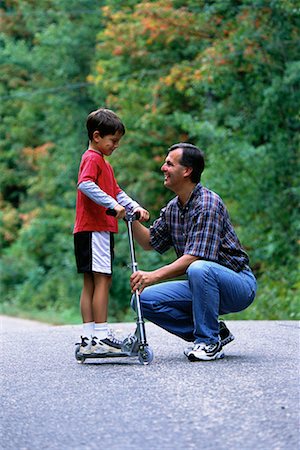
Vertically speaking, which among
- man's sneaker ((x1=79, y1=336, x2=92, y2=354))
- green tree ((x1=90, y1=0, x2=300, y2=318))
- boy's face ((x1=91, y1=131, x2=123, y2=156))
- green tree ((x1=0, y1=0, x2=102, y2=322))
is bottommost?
green tree ((x1=0, y1=0, x2=102, y2=322))

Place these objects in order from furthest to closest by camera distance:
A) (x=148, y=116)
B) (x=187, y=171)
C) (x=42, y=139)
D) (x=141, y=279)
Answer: (x=42, y=139) < (x=148, y=116) < (x=187, y=171) < (x=141, y=279)

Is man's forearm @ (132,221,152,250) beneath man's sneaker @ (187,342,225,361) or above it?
above

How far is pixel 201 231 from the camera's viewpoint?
6473 millimetres

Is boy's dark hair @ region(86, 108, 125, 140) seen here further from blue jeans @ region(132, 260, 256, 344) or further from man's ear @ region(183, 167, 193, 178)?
blue jeans @ region(132, 260, 256, 344)

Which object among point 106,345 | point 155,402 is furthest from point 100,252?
point 155,402

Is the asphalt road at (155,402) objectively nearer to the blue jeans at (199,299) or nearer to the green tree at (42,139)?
the blue jeans at (199,299)

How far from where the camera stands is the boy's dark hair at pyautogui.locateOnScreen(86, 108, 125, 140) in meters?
6.59

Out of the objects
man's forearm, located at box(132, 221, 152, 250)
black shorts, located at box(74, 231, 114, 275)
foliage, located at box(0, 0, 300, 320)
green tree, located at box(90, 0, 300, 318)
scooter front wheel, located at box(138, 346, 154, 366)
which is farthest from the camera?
foliage, located at box(0, 0, 300, 320)

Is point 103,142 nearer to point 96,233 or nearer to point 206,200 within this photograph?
point 96,233

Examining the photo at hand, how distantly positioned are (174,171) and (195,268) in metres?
0.66

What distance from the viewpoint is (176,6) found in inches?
828

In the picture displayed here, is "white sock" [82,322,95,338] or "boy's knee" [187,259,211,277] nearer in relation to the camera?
"boy's knee" [187,259,211,277]

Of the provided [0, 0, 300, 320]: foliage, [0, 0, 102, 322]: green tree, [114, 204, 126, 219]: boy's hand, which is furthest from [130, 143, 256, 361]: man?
[0, 0, 102, 322]: green tree

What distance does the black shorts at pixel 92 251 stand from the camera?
6523 mm
